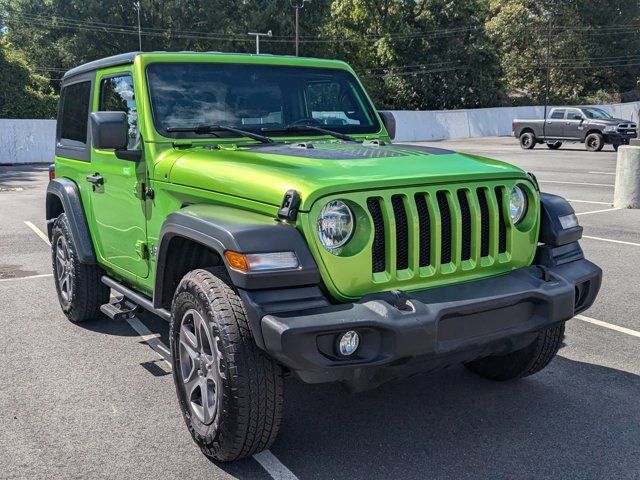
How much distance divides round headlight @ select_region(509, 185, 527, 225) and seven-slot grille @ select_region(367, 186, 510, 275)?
149 millimetres

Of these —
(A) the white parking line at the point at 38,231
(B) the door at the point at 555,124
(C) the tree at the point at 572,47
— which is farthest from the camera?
(C) the tree at the point at 572,47

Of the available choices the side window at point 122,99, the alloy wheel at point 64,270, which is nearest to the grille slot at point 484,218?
the side window at point 122,99

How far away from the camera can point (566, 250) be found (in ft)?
12.4

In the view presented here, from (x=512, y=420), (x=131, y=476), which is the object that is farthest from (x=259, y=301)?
(x=512, y=420)

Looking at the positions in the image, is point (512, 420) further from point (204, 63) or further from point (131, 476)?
point (204, 63)

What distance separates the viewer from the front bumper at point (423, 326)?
2.81m

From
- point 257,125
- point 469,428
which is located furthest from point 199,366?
point 257,125

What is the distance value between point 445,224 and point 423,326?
0.64 m

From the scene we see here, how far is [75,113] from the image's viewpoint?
223 inches

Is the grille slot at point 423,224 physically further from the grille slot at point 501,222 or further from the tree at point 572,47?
the tree at point 572,47

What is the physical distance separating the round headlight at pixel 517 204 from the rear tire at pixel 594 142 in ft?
81.3

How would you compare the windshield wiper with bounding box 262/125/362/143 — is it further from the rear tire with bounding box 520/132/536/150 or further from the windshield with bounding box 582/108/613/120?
the rear tire with bounding box 520/132/536/150

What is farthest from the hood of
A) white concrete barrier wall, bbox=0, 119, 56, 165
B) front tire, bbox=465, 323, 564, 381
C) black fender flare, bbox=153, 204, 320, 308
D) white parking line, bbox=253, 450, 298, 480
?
white concrete barrier wall, bbox=0, 119, 56, 165

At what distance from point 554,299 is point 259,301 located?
4.85 feet
